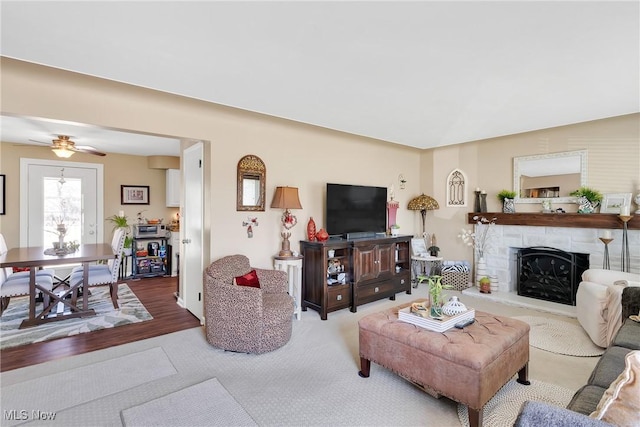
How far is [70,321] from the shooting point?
3.67 m

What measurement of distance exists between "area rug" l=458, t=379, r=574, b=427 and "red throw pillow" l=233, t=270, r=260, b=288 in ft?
6.64

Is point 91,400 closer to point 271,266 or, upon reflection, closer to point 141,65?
point 271,266

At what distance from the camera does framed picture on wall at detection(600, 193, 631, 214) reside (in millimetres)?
3777

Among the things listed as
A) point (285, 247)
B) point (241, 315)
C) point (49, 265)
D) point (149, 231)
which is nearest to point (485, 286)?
point (285, 247)

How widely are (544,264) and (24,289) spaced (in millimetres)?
6657

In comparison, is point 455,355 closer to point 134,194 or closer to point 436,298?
point 436,298

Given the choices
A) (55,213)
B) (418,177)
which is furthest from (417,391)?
(55,213)

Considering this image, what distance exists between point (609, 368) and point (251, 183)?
333cm

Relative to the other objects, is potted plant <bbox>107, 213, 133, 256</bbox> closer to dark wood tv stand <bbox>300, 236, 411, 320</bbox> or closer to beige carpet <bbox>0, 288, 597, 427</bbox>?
beige carpet <bbox>0, 288, 597, 427</bbox>

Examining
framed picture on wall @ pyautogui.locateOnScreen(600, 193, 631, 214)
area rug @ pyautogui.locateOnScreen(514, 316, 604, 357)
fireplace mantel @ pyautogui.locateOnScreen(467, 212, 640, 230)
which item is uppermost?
framed picture on wall @ pyautogui.locateOnScreen(600, 193, 631, 214)

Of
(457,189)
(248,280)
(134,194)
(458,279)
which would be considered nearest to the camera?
(248,280)

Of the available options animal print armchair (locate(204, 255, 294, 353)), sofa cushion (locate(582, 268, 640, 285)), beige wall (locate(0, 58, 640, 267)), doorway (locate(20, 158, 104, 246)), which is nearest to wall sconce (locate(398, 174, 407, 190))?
beige wall (locate(0, 58, 640, 267))

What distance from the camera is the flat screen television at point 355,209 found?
13.7 ft

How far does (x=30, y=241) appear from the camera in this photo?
5238mm
